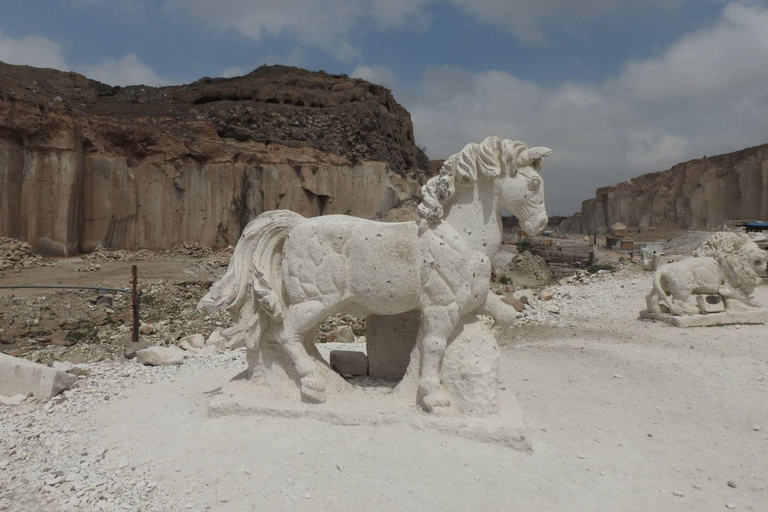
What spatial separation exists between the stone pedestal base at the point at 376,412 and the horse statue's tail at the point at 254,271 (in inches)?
25.4

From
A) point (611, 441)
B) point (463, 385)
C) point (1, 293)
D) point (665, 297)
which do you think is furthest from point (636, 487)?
point (1, 293)

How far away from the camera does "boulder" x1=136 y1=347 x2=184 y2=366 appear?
16.2 ft

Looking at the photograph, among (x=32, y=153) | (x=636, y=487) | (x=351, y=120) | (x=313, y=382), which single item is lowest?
(x=636, y=487)

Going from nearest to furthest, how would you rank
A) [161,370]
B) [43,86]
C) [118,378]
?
[118,378], [161,370], [43,86]

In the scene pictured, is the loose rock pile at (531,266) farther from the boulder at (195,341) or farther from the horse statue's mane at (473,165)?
the horse statue's mane at (473,165)

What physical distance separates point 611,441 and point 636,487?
1.90 feet

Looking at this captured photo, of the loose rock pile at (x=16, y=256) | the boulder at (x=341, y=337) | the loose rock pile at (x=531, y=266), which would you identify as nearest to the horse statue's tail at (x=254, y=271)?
the boulder at (x=341, y=337)

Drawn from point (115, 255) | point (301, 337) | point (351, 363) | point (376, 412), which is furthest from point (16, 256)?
point (376, 412)

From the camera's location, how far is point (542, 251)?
2314cm

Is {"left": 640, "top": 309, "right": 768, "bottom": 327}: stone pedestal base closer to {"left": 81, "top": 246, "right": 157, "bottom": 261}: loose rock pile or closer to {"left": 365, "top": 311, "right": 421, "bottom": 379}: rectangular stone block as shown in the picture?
{"left": 365, "top": 311, "right": 421, "bottom": 379}: rectangular stone block

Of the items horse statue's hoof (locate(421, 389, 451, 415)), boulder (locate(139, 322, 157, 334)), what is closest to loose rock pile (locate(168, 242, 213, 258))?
boulder (locate(139, 322, 157, 334))

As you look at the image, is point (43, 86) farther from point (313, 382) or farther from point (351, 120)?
point (313, 382)

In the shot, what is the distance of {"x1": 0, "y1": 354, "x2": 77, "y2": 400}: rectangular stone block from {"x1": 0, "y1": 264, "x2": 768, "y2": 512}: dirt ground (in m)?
0.18

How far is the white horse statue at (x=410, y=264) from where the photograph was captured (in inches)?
125
